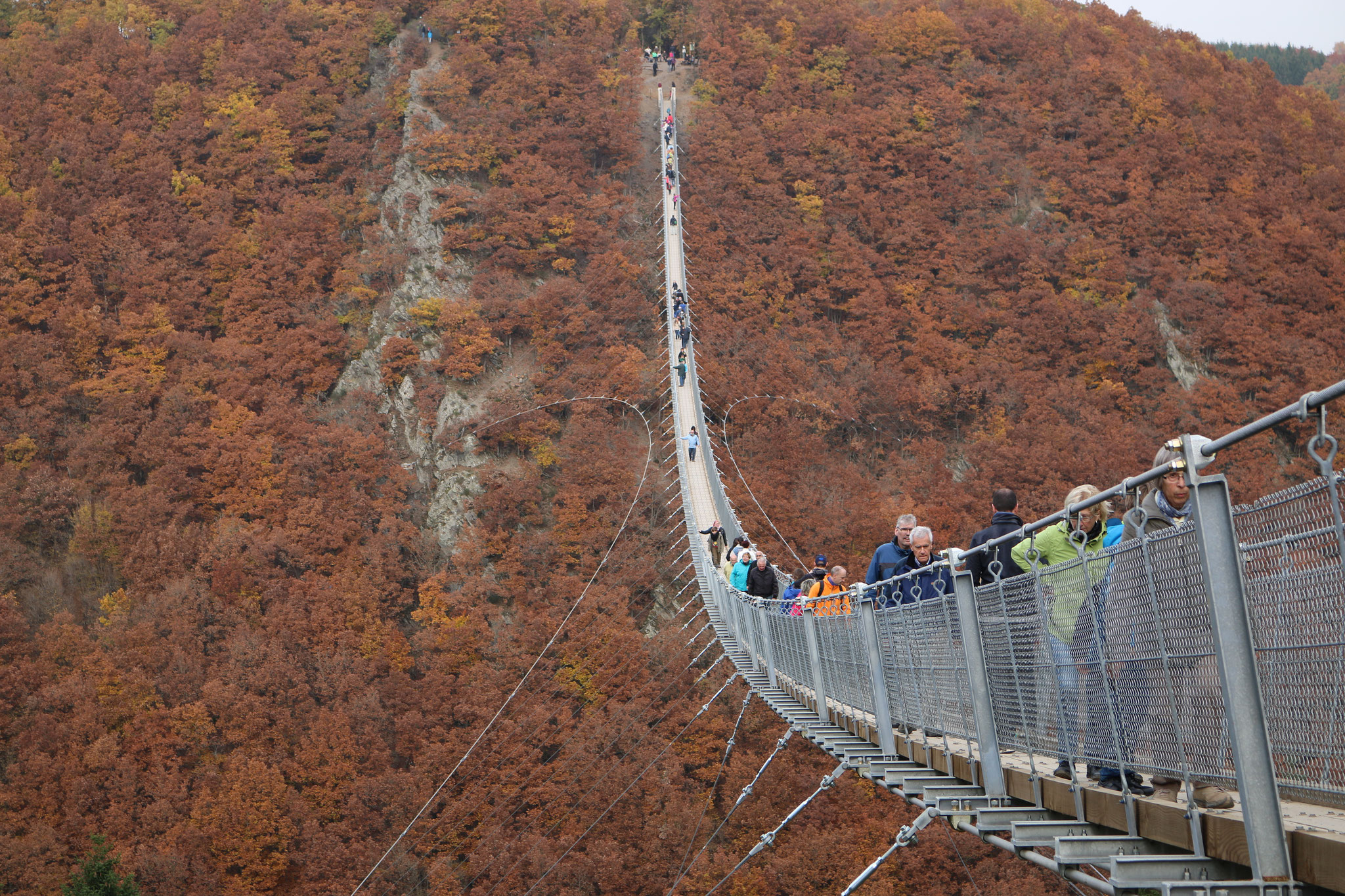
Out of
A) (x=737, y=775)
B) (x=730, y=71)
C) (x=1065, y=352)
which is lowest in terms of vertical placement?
(x=737, y=775)

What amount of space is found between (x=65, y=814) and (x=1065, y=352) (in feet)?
86.1

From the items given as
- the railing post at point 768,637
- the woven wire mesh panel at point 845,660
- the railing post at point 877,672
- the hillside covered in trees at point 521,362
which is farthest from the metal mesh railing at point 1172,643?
the hillside covered in trees at point 521,362

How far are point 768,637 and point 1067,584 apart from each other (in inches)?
286

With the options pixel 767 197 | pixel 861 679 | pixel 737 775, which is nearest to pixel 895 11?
pixel 767 197

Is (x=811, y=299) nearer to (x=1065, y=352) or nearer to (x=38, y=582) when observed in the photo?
(x=1065, y=352)

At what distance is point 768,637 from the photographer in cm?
1061

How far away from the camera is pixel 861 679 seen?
6793 mm

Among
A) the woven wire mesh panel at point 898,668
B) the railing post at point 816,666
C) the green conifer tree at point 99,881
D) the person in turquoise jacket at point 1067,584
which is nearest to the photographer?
the person in turquoise jacket at point 1067,584

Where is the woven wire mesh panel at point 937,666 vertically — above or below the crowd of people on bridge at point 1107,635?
below

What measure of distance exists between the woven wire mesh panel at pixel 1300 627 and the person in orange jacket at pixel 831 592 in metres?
4.61

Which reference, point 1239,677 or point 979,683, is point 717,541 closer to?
point 979,683

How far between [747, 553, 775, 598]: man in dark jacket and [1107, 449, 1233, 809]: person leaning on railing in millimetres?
8298

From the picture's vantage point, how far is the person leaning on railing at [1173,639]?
8.85 feet

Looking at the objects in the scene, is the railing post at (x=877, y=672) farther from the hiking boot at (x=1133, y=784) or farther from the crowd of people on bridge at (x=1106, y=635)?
the hiking boot at (x=1133, y=784)
